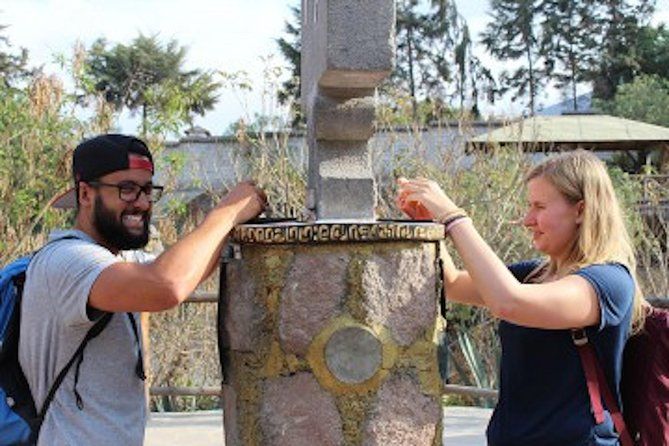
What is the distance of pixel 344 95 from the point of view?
246 cm

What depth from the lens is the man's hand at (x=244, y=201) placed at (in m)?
2.15

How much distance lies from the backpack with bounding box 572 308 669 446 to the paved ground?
2613 millimetres

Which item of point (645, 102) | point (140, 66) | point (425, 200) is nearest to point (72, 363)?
point (425, 200)

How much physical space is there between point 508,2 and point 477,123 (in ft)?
43.1

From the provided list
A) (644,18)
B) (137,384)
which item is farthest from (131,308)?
(644,18)

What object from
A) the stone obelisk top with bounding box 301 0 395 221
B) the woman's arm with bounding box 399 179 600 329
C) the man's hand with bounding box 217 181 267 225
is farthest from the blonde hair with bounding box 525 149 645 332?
the man's hand with bounding box 217 181 267 225

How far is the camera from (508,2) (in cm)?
2614

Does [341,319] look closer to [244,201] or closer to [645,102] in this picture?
[244,201]

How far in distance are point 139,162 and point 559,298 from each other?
93 cm

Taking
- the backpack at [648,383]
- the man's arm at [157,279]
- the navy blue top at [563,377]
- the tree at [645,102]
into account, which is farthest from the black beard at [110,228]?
the tree at [645,102]

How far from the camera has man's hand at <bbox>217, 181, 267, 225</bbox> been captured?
2.15 m

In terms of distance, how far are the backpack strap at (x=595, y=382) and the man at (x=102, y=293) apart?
31.2 inches

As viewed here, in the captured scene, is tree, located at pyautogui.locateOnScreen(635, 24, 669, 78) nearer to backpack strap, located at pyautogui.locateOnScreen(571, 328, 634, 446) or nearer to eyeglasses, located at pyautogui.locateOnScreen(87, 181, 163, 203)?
backpack strap, located at pyautogui.locateOnScreen(571, 328, 634, 446)

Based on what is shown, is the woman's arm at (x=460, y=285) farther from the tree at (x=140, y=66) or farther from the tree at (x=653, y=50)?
the tree at (x=653, y=50)
